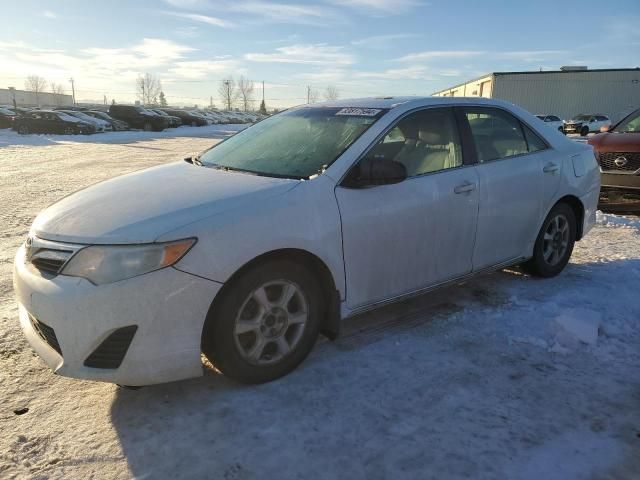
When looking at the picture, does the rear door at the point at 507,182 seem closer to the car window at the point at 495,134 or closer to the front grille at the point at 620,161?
the car window at the point at 495,134

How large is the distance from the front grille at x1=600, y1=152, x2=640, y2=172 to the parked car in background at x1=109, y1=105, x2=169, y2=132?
108 feet

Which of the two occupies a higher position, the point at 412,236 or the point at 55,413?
the point at 412,236

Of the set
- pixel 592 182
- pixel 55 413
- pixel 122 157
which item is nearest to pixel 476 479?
pixel 55 413

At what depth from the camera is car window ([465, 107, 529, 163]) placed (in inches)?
159

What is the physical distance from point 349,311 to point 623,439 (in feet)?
5.06

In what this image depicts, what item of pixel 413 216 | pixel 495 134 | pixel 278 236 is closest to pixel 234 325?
pixel 278 236

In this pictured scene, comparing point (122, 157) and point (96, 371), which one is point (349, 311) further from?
point (122, 157)

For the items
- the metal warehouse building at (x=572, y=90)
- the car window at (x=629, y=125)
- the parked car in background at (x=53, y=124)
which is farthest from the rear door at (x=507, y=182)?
the metal warehouse building at (x=572, y=90)

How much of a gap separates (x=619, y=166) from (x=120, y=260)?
813cm

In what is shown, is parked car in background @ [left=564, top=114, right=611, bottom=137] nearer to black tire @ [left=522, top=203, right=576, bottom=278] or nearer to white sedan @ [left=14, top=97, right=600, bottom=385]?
black tire @ [left=522, top=203, right=576, bottom=278]

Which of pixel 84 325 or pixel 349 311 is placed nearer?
pixel 84 325

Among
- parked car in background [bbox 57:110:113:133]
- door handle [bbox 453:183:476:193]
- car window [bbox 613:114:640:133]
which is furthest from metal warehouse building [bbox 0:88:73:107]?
door handle [bbox 453:183:476:193]

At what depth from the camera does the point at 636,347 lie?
11.3 ft

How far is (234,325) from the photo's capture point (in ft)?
9.03
